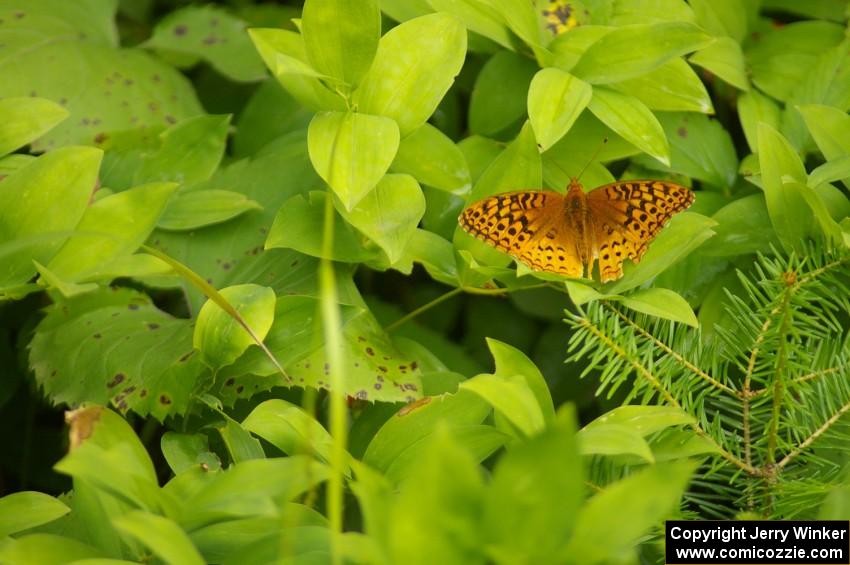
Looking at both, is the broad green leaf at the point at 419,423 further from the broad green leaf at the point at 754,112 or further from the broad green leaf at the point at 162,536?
the broad green leaf at the point at 754,112

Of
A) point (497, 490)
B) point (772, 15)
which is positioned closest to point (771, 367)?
point (497, 490)

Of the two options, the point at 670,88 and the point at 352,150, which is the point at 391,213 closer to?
the point at 352,150

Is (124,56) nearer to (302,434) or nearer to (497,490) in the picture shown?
(302,434)

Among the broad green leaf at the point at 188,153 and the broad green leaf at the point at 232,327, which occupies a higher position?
the broad green leaf at the point at 188,153

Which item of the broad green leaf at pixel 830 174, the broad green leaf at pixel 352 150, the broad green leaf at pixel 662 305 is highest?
the broad green leaf at pixel 352 150

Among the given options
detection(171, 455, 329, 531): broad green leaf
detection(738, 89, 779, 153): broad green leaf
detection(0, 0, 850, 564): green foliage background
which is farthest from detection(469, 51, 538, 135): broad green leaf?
detection(171, 455, 329, 531): broad green leaf

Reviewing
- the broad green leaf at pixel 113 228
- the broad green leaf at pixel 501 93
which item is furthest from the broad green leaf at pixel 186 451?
the broad green leaf at pixel 501 93

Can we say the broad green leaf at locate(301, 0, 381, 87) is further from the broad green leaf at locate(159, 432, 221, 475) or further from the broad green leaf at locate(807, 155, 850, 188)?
the broad green leaf at locate(807, 155, 850, 188)
